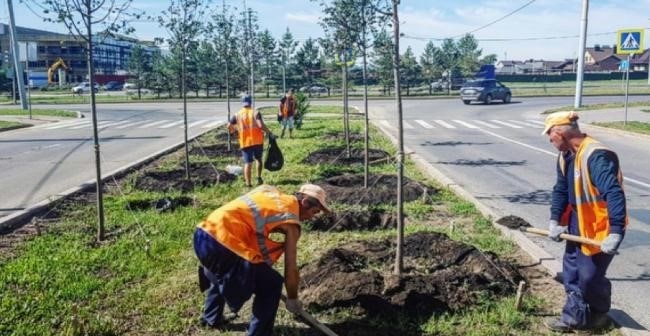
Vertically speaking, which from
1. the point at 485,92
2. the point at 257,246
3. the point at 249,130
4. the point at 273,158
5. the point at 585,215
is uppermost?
the point at 485,92

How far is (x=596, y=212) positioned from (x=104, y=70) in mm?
99971

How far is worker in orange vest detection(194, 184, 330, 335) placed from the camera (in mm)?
3689

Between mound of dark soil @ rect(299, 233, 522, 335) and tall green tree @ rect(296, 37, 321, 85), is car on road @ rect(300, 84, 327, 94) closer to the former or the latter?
tall green tree @ rect(296, 37, 321, 85)

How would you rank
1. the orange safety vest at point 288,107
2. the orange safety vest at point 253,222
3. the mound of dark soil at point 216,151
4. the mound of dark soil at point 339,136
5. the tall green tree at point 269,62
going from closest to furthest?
the orange safety vest at point 253,222, the mound of dark soil at point 216,151, the mound of dark soil at point 339,136, the orange safety vest at point 288,107, the tall green tree at point 269,62

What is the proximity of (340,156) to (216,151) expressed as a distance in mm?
3802

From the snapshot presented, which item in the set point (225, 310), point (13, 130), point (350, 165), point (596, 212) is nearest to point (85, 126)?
point (13, 130)

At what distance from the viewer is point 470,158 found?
14.2 m

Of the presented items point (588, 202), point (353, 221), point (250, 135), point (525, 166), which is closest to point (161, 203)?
point (250, 135)

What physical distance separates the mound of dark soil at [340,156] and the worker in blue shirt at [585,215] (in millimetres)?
7410

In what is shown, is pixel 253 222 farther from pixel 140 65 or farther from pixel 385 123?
pixel 140 65

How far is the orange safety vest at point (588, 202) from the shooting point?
396 centimetres

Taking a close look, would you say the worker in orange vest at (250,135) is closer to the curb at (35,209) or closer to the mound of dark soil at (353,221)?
the curb at (35,209)

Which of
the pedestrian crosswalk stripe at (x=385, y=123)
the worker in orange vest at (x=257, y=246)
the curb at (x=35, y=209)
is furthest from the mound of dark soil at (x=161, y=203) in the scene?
the pedestrian crosswalk stripe at (x=385, y=123)

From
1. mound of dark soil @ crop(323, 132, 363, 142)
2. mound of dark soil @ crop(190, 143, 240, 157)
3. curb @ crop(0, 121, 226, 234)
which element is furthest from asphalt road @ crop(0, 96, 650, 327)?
mound of dark soil @ crop(323, 132, 363, 142)
